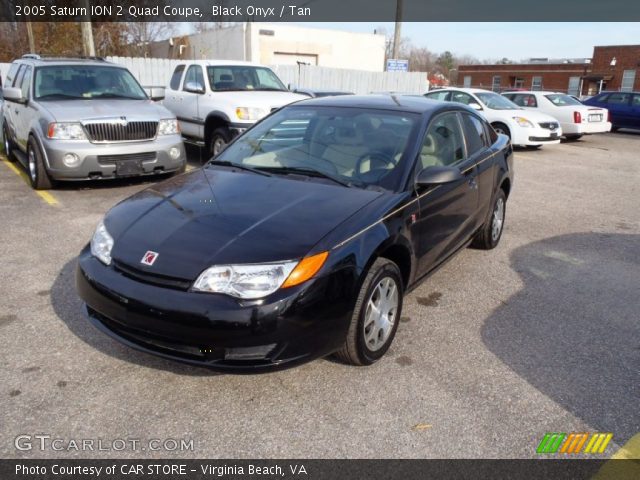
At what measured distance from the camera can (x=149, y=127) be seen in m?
7.57

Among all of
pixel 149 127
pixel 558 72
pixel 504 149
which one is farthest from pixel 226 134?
pixel 558 72

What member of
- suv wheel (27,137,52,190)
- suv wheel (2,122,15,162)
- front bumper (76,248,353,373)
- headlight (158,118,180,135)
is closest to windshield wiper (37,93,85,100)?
suv wheel (27,137,52,190)

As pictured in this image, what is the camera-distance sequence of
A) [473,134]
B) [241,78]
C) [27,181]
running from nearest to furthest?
[473,134] < [27,181] < [241,78]

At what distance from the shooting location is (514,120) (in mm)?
13820

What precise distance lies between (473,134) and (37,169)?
5.88 metres

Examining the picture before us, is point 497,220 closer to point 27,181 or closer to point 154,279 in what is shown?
point 154,279

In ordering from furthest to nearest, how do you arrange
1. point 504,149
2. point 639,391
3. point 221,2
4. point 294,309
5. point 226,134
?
point 221,2
point 226,134
point 504,149
point 639,391
point 294,309

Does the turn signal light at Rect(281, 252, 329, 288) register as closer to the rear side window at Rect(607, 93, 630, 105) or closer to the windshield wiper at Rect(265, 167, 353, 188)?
the windshield wiper at Rect(265, 167, 353, 188)

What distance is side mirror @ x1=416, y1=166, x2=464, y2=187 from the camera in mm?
3547

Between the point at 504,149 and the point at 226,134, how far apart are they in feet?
16.3

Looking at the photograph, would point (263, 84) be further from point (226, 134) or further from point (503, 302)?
point (503, 302)

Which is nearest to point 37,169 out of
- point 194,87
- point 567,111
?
point 194,87

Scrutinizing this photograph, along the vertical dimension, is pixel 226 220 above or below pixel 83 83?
below

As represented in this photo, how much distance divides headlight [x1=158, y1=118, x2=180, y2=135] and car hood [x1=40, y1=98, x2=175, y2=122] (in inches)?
3.0
